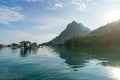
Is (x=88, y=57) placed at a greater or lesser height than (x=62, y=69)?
greater

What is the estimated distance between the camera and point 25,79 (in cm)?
3222

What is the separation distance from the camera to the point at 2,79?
32.3 meters

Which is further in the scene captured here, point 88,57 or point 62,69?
point 88,57

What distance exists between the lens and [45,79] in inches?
1265

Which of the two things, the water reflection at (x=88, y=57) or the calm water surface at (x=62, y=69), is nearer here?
the calm water surface at (x=62, y=69)

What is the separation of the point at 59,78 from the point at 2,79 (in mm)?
10421

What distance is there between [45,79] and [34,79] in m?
2.03

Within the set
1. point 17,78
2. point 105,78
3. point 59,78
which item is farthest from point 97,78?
point 17,78

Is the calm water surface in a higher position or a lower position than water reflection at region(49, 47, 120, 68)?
lower

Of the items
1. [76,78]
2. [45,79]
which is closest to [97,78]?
[76,78]

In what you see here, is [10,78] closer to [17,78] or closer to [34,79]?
[17,78]

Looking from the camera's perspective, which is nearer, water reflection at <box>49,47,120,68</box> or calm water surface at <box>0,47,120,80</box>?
calm water surface at <box>0,47,120,80</box>

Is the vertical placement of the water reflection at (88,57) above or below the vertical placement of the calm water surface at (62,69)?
above

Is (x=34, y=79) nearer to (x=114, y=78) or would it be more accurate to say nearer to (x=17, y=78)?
(x=17, y=78)
